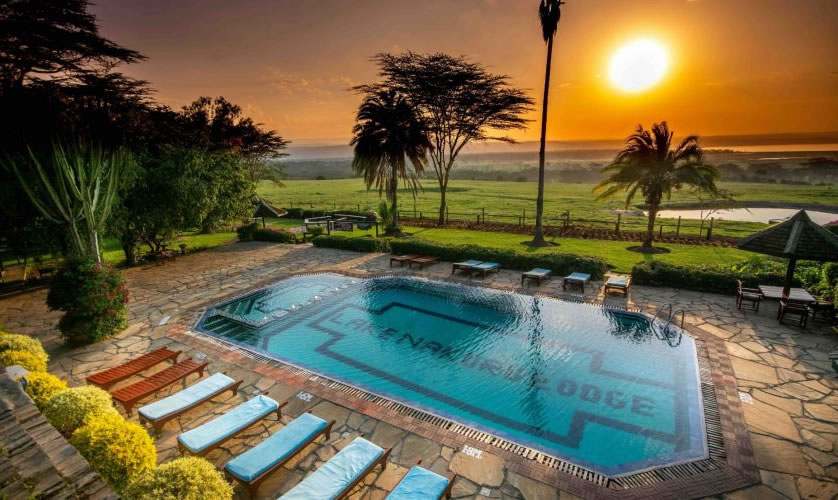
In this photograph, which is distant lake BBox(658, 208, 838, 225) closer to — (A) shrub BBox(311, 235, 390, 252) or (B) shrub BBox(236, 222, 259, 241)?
(A) shrub BBox(311, 235, 390, 252)

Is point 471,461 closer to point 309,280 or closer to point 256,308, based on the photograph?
point 256,308

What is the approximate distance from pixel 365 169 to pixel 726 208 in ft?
143

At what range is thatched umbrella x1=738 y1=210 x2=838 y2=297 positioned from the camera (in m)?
10.6

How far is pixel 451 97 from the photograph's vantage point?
3061cm

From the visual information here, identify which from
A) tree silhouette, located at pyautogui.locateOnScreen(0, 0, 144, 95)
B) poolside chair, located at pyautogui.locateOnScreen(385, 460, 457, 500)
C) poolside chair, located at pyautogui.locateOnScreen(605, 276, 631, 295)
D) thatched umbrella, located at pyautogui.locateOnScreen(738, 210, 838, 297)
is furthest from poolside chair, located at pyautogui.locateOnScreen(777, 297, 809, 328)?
tree silhouette, located at pyautogui.locateOnScreen(0, 0, 144, 95)

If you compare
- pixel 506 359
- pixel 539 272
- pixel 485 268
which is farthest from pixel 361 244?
pixel 506 359

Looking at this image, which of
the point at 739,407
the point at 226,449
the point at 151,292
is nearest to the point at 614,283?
the point at 739,407

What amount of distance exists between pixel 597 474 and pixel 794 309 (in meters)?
9.68

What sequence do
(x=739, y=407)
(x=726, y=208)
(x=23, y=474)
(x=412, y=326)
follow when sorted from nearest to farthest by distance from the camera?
(x=23, y=474) < (x=739, y=407) < (x=412, y=326) < (x=726, y=208)

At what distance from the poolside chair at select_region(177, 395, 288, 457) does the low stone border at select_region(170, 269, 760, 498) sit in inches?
53.7

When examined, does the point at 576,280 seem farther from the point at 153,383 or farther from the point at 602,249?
the point at 153,383

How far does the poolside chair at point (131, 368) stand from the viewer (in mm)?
8406

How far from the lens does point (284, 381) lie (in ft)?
29.4

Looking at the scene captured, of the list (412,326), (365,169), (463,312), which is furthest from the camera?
(365,169)
